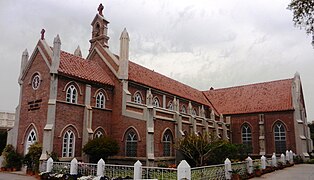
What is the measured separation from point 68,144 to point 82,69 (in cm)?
669

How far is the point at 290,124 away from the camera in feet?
115

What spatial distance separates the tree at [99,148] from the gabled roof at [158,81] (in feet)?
23.9

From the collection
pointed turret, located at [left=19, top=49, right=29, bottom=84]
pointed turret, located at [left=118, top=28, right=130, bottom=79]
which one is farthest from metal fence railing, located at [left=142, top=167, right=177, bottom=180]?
pointed turret, located at [left=19, top=49, right=29, bottom=84]

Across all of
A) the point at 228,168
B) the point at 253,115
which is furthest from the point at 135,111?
the point at 253,115

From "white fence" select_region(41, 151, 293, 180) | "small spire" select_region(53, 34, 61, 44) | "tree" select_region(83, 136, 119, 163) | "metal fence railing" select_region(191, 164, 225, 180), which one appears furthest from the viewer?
"small spire" select_region(53, 34, 61, 44)

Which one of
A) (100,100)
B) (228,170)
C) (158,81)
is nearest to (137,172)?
(228,170)

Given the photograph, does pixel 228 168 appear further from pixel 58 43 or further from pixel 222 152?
pixel 58 43

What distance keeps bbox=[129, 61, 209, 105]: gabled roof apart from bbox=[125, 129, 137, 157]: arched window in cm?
540

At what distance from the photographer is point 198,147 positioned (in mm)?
22906

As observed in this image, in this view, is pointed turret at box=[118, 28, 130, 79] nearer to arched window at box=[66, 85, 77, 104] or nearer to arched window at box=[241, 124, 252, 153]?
arched window at box=[66, 85, 77, 104]

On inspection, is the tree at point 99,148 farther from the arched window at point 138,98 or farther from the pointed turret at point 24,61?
the pointed turret at point 24,61

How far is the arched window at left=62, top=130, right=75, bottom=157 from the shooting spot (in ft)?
71.4

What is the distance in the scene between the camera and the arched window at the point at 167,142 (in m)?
25.5

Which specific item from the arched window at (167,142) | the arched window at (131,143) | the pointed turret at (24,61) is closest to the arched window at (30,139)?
the pointed turret at (24,61)
